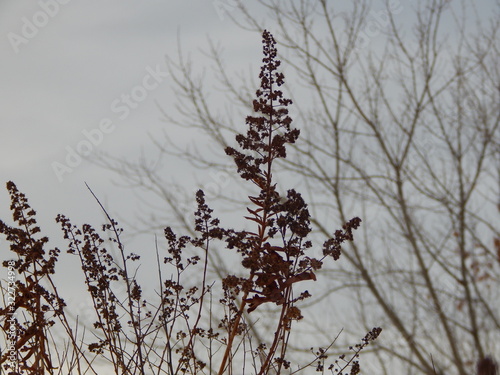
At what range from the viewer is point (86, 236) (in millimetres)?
2240

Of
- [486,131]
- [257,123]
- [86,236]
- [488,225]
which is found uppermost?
[486,131]

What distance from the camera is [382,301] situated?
35.3ft

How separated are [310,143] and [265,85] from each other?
9.63m

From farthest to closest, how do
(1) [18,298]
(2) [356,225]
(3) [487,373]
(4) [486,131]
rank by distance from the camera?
1. (4) [486,131]
2. (2) [356,225]
3. (1) [18,298]
4. (3) [487,373]

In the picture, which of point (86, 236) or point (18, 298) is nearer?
point (18, 298)

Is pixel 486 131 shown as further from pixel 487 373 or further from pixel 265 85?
pixel 487 373

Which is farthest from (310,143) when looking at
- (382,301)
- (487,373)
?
(487,373)


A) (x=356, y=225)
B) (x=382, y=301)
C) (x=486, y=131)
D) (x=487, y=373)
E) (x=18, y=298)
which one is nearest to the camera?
(x=487, y=373)

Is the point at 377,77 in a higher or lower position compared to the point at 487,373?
higher

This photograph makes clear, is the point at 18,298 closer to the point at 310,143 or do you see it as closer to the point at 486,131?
the point at 310,143

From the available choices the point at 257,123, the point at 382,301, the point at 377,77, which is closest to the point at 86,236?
the point at 257,123

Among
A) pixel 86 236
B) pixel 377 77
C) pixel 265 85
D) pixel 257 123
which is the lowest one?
pixel 86 236

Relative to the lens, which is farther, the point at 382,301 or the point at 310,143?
the point at 310,143

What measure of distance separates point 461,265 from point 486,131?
2.69 meters
